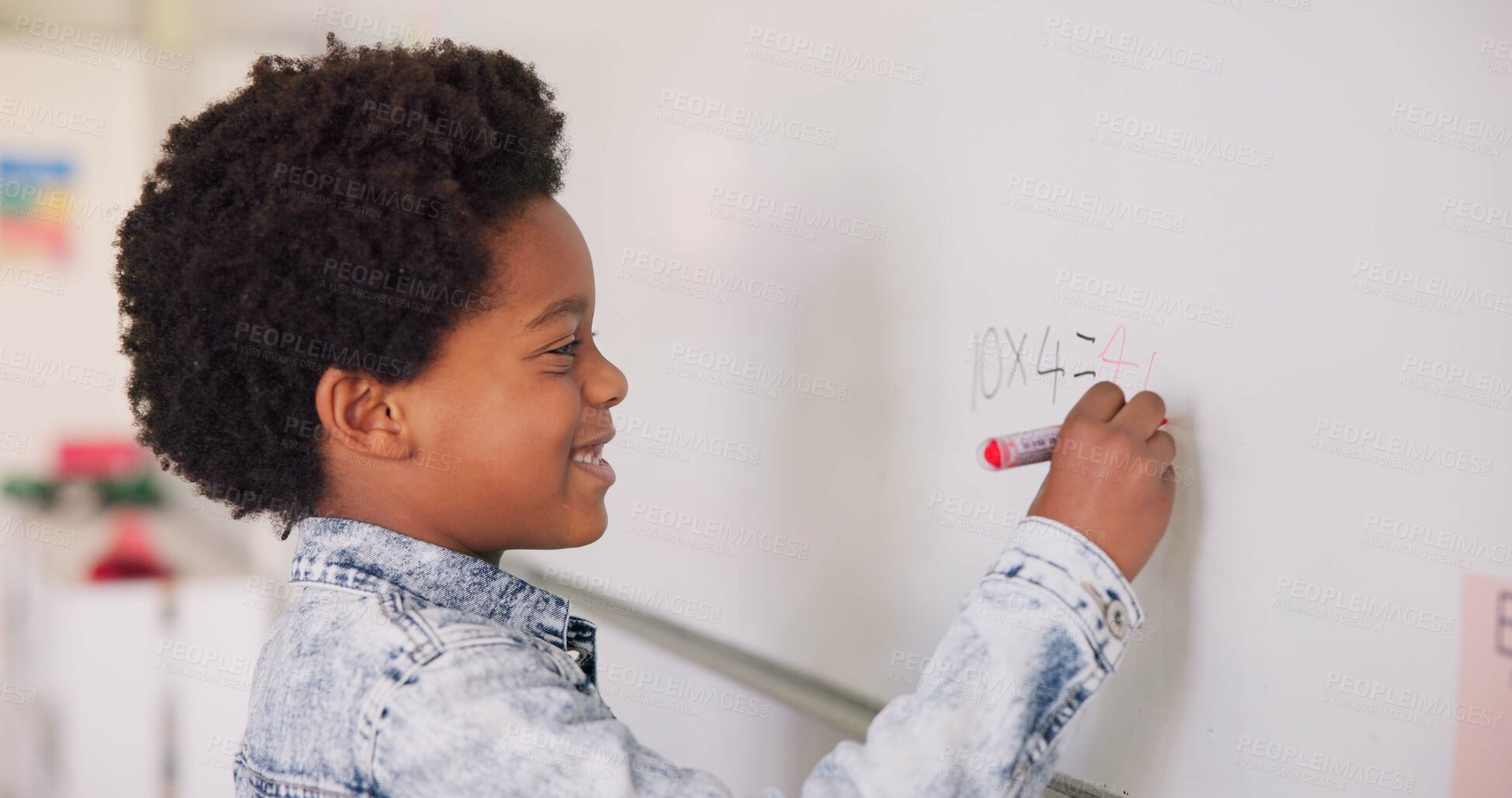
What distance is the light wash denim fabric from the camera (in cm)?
58

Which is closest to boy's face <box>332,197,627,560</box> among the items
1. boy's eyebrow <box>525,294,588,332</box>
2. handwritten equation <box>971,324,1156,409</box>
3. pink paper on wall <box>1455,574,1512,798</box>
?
boy's eyebrow <box>525,294,588,332</box>

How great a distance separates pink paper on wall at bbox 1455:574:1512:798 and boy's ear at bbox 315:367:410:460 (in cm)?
55

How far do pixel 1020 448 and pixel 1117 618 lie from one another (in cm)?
10

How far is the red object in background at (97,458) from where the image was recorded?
258 cm

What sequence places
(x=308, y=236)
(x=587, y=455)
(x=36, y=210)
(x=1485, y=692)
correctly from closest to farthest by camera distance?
(x=1485, y=692) < (x=308, y=236) < (x=587, y=455) < (x=36, y=210)

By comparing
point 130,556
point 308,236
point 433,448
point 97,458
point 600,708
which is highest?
point 308,236

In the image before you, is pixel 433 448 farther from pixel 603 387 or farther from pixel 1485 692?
pixel 1485 692

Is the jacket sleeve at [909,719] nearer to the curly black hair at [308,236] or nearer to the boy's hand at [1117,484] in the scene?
the boy's hand at [1117,484]

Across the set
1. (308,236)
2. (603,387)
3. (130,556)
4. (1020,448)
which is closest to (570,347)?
(603,387)

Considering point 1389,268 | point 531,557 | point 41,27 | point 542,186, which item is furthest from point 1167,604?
point 41,27

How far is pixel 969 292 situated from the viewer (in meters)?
0.76

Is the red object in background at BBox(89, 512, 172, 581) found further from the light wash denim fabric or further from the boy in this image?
the light wash denim fabric

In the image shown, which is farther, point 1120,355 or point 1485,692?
point 1120,355

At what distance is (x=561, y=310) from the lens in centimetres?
71
